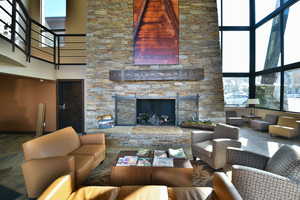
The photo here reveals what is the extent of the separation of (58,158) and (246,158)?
236 centimetres

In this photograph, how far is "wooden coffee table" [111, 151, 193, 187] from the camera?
70.4 inches

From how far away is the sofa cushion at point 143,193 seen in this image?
49.9 inches

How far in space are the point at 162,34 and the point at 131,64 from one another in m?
1.20

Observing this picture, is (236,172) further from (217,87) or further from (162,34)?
(162,34)

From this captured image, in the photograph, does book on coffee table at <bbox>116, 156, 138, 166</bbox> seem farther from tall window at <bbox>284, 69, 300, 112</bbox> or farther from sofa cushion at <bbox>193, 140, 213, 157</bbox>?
tall window at <bbox>284, 69, 300, 112</bbox>

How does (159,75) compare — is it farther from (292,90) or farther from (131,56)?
(292,90)

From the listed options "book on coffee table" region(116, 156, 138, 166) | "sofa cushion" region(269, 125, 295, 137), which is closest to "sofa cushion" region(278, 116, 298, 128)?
"sofa cushion" region(269, 125, 295, 137)

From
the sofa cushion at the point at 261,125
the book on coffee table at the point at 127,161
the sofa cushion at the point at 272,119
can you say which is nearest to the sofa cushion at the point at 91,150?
the book on coffee table at the point at 127,161

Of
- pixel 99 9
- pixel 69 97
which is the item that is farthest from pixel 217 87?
pixel 69 97

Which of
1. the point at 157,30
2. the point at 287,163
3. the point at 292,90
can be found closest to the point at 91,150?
the point at 287,163

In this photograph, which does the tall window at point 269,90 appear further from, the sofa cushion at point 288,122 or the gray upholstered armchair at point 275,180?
the gray upholstered armchair at point 275,180

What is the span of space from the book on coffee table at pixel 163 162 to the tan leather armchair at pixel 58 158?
975 mm

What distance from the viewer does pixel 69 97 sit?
4863mm

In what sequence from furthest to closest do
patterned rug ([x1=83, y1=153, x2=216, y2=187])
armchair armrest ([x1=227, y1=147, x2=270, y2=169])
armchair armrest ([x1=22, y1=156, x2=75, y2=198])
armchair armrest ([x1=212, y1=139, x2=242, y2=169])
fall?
armchair armrest ([x1=212, y1=139, x2=242, y2=169]) → patterned rug ([x1=83, y1=153, x2=216, y2=187]) → armchair armrest ([x1=227, y1=147, x2=270, y2=169]) → armchair armrest ([x1=22, y1=156, x2=75, y2=198])
